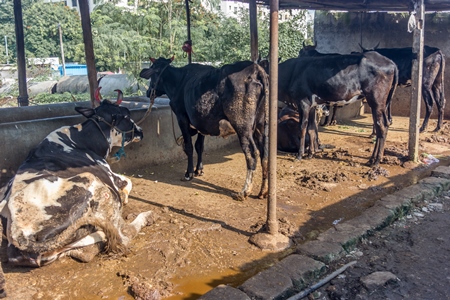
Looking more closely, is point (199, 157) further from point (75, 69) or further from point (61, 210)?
point (75, 69)

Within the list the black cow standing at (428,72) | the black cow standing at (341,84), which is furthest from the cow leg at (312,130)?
the black cow standing at (428,72)

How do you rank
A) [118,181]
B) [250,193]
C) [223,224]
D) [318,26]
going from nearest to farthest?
[223,224], [118,181], [250,193], [318,26]

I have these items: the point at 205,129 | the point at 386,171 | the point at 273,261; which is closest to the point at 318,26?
the point at 386,171

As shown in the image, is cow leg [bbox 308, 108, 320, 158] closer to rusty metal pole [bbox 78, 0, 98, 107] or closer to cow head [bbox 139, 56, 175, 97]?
cow head [bbox 139, 56, 175, 97]

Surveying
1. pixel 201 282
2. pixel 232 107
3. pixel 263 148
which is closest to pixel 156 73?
pixel 232 107

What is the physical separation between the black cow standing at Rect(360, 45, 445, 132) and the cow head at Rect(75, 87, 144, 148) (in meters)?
7.07

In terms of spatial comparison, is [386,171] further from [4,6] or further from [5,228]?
[4,6]

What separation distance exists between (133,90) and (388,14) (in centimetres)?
1049

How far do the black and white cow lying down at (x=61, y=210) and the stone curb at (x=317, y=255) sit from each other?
59.3 inches

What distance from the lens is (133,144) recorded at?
7207mm

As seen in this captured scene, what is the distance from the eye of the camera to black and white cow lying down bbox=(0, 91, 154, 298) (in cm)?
387

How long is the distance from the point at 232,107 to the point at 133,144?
2.29 meters

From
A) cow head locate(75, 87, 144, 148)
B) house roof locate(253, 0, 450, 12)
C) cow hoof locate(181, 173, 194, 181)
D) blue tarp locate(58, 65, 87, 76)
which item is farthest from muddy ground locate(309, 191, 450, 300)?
blue tarp locate(58, 65, 87, 76)

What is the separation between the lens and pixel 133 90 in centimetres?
1808
